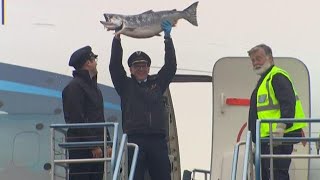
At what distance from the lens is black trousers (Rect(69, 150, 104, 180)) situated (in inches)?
193

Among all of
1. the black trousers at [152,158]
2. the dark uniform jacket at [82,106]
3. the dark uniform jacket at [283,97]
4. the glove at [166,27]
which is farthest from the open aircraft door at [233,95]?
the dark uniform jacket at [82,106]

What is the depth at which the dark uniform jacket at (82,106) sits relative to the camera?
4957 mm

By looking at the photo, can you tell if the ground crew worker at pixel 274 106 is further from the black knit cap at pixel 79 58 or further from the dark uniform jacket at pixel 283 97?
the black knit cap at pixel 79 58

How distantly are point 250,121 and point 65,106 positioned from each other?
1531 millimetres

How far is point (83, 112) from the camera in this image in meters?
5.03

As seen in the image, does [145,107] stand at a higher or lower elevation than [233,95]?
lower

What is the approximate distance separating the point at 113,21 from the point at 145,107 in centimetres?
98

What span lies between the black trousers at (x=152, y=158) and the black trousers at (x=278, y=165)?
0.79m

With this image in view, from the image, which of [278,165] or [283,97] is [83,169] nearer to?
[278,165]

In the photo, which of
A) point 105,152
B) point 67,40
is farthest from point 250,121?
point 67,40

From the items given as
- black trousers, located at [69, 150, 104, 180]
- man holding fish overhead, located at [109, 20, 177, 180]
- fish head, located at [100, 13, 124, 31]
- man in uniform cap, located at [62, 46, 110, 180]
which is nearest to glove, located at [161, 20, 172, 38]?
man holding fish overhead, located at [109, 20, 177, 180]

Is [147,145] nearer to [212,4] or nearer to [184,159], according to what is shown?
[184,159]

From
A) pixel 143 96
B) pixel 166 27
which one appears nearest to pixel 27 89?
pixel 143 96

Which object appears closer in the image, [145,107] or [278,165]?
[278,165]
